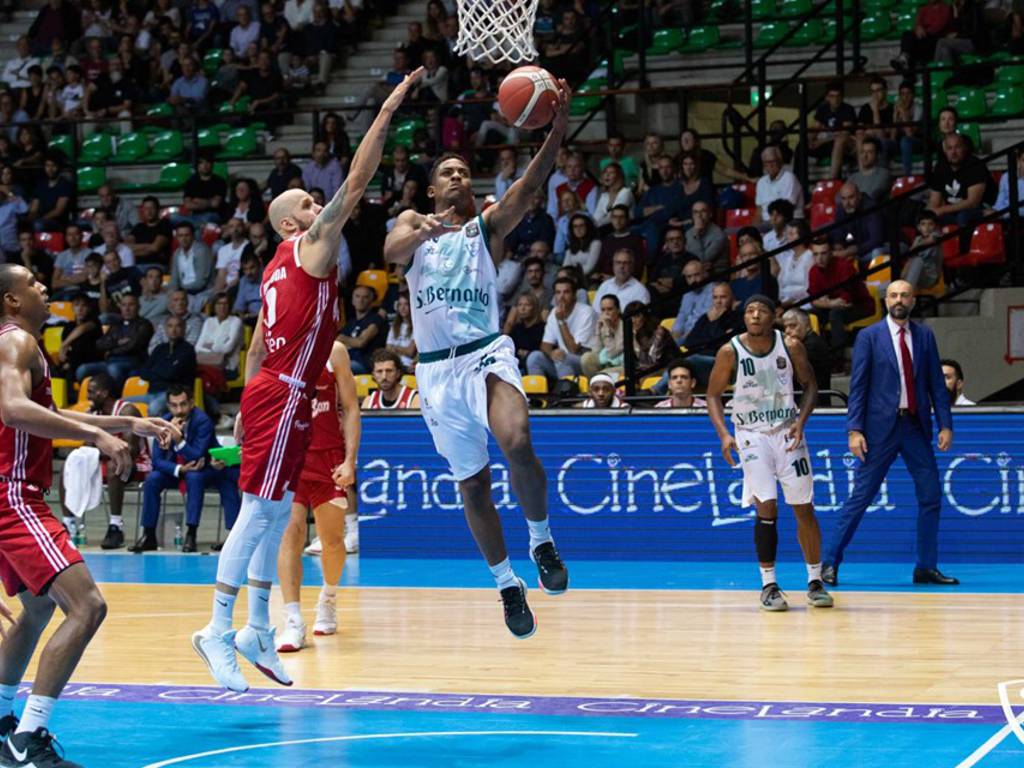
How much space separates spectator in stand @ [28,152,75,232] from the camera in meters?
21.3

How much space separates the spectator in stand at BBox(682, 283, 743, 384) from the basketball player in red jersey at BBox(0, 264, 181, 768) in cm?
913

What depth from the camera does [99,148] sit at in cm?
2231

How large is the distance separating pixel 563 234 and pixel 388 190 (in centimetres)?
248

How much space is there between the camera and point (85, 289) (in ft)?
66.6

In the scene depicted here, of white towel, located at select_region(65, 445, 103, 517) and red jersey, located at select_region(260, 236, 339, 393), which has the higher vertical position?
red jersey, located at select_region(260, 236, 339, 393)

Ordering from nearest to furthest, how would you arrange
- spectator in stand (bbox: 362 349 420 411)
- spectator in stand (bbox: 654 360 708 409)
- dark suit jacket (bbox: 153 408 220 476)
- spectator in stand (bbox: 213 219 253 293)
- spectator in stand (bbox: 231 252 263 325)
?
spectator in stand (bbox: 654 360 708 409) < dark suit jacket (bbox: 153 408 220 476) < spectator in stand (bbox: 362 349 420 411) < spectator in stand (bbox: 231 252 263 325) < spectator in stand (bbox: 213 219 253 293)

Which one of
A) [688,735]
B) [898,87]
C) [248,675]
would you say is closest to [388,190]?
[898,87]

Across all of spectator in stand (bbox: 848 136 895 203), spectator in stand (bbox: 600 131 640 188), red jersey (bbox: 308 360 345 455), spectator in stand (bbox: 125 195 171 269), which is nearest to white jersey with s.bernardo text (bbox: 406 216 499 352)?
red jersey (bbox: 308 360 345 455)

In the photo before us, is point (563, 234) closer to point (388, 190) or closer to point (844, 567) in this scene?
point (388, 190)

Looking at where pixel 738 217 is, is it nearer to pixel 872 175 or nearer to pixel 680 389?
pixel 872 175

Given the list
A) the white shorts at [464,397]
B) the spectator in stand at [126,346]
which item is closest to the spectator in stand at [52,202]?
the spectator in stand at [126,346]

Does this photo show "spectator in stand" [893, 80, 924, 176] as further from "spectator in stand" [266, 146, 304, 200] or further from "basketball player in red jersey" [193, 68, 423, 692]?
"basketball player in red jersey" [193, 68, 423, 692]

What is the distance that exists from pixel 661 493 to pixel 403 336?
12.8ft

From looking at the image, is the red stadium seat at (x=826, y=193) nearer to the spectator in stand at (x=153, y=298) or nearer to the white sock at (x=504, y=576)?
the spectator in stand at (x=153, y=298)
